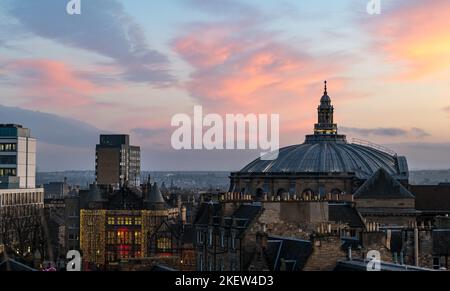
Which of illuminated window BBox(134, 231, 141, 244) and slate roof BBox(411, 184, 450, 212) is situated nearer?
slate roof BBox(411, 184, 450, 212)

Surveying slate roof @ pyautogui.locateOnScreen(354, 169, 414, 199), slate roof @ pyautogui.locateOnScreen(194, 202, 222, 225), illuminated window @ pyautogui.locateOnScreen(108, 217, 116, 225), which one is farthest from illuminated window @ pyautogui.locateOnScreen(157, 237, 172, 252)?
slate roof @ pyautogui.locateOnScreen(194, 202, 222, 225)

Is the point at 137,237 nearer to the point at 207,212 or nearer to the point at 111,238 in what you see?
the point at 111,238

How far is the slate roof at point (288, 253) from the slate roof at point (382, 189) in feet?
90.0

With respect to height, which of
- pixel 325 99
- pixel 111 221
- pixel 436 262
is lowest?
pixel 436 262

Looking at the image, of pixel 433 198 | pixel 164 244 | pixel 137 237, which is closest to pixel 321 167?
pixel 433 198

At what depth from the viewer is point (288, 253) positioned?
93.6 ft

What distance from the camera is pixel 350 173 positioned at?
213 ft

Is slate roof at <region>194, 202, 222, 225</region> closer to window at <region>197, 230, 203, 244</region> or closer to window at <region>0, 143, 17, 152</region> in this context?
window at <region>197, 230, 203, 244</region>

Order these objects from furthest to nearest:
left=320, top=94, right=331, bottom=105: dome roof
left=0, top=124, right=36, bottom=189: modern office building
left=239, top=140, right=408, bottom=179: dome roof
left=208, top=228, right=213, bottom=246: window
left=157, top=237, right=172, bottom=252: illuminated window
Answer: left=157, top=237, right=172, bottom=252: illuminated window
left=239, top=140, right=408, bottom=179: dome roof
left=320, top=94, right=331, bottom=105: dome roof
left=0, top=124, right=36, bottom=189: modern office building
left=208, top=228, right=213, bottom=246: window

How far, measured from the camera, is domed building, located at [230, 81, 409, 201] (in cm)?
6525

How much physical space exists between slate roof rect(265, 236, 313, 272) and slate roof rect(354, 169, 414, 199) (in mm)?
27432

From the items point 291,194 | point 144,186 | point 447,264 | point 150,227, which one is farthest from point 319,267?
point 144,186

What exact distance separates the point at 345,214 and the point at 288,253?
16.2 meters
